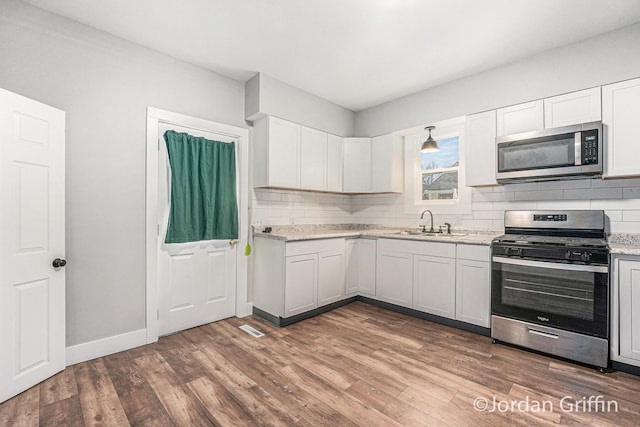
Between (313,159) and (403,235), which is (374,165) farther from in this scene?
(403,235)

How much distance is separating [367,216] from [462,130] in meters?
1.84

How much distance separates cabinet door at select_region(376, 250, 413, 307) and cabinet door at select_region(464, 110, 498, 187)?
1.16 metres

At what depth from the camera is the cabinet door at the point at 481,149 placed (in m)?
3.13

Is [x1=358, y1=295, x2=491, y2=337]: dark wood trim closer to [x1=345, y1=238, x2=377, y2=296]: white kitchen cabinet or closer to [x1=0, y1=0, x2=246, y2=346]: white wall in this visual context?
[x1=345, y1=238, x2=377, y2=296]: white kitchen cabinet

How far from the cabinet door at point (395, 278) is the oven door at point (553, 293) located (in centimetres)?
91

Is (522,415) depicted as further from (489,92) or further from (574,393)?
(489,92)

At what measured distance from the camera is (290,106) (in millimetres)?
3645

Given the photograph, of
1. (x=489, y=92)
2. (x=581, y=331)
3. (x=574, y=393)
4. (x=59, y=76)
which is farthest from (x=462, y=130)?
(x=59, y=76)

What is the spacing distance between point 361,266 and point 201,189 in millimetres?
2252

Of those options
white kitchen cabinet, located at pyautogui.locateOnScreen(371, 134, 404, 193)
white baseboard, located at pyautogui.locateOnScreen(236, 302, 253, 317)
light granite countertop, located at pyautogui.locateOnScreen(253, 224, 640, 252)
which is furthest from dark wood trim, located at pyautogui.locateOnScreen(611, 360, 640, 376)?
white baseboard, located at pyautogui.locateOnScreen(236, 302, 253, 317)

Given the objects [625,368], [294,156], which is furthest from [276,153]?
[625,368]

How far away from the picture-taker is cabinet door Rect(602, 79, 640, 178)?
2402 millimetres

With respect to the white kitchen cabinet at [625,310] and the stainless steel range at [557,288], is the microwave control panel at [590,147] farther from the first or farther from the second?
→ the white kitchen cabinet at [625,310]

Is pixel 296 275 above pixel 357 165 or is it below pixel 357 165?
below
